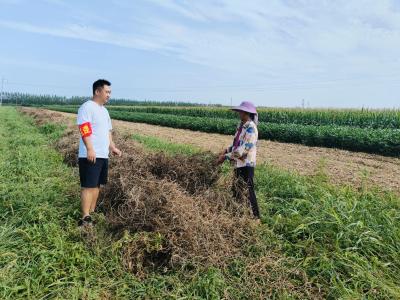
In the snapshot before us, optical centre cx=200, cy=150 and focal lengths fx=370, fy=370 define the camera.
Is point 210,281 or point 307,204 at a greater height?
point 307,204

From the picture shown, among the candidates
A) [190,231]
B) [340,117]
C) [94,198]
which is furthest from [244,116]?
[340,117]

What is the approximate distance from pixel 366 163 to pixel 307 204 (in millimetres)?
6747

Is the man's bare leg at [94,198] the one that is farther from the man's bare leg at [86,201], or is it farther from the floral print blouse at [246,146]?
the floral print blouse at [246,146]

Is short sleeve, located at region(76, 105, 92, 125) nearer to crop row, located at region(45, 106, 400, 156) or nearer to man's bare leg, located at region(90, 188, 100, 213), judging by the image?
man's bare leg, located at region(90, 188, 100, 213)

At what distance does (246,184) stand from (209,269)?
5.10 ft

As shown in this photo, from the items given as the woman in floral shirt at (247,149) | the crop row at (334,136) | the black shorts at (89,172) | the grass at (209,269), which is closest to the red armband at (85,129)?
the black shorts at (89,172)

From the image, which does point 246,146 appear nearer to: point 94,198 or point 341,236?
point 341,236

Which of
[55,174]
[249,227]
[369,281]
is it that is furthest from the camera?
[55,174]

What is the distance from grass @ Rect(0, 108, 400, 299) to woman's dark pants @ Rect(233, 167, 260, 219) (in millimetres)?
291

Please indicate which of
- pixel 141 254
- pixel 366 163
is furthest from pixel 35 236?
pixel 366 163

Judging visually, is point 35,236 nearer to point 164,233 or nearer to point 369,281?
point 164,233

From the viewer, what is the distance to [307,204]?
17.3 ft

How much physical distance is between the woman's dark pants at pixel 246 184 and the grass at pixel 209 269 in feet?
0.96

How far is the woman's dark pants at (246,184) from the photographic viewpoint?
4.94 m
